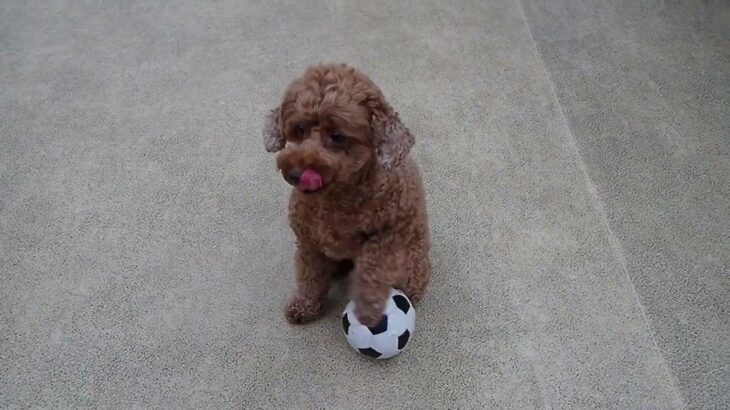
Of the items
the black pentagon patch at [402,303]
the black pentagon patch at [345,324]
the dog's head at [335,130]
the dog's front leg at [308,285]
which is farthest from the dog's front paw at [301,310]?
the dog's head at [335,130]

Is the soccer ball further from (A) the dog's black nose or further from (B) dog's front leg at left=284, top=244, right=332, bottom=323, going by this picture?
(A) the dog's black nose

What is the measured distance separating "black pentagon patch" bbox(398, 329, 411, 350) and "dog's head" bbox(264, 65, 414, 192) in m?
0.35

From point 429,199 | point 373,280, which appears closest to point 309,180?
point 373,280

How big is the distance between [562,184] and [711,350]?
0.57 meters

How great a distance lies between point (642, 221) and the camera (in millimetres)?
1646

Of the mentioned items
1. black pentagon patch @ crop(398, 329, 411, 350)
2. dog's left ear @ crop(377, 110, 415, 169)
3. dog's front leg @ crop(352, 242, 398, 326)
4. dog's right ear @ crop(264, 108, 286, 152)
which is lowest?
black pentagon patch @ crop(398, 329, 411, 350)

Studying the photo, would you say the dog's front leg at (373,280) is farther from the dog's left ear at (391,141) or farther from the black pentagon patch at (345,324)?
the dog's left ear at (391,141)

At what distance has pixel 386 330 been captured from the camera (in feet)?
4.10

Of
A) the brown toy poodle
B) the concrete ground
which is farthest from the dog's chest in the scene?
the concrete ground

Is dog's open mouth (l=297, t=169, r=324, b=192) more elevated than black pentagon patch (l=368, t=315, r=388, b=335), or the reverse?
dog's open mouth (l=297, t=169, r=324, b=192)

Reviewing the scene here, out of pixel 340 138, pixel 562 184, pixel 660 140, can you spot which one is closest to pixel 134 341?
pixel 340 138

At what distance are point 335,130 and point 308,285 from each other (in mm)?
428

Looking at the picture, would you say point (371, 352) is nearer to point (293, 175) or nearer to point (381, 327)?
point (381, 327)

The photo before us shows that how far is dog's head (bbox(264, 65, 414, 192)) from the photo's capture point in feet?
3.55
